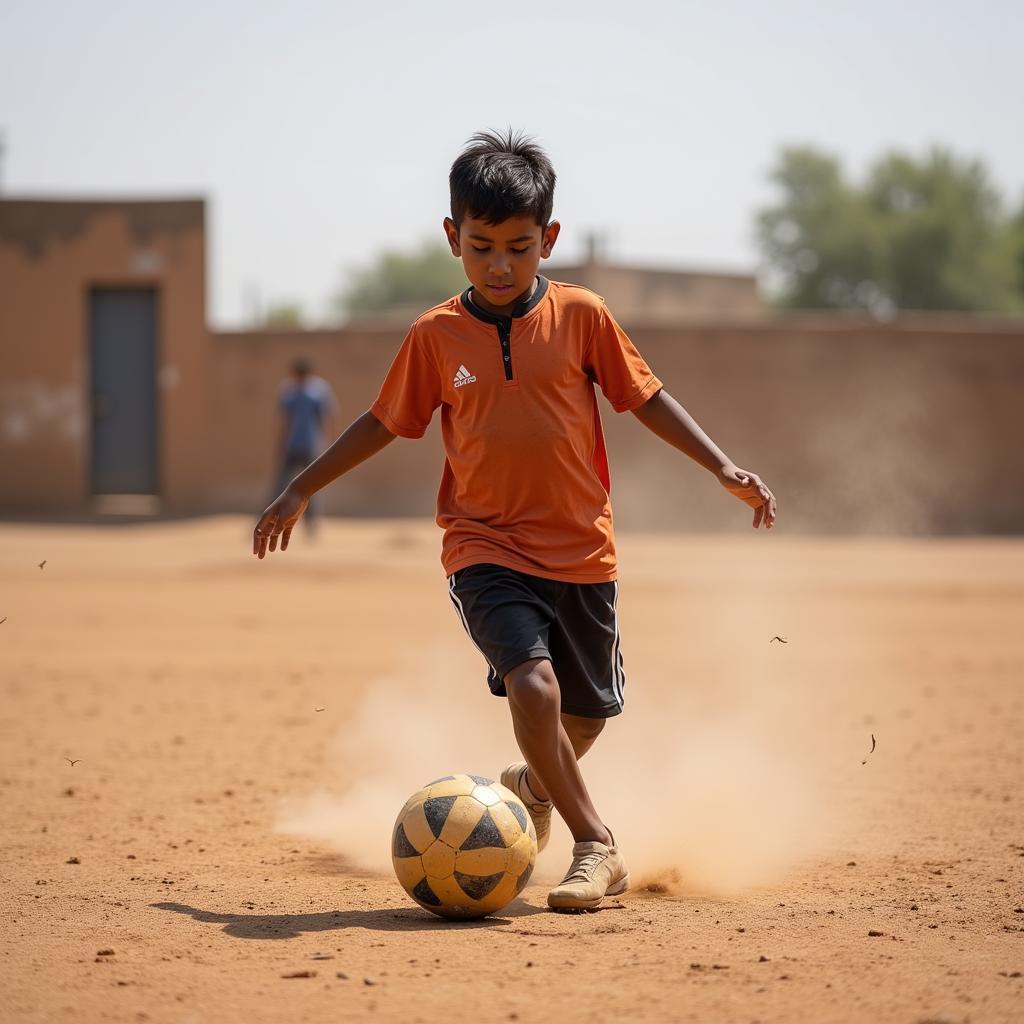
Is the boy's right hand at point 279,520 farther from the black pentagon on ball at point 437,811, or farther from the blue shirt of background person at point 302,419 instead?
the blue shirt of background person at point 302,419

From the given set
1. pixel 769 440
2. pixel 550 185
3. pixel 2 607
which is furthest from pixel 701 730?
pixel 769 440

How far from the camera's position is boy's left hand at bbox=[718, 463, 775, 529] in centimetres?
400

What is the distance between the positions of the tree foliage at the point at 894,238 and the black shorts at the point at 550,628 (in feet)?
172

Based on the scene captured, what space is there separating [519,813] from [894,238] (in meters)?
55.2

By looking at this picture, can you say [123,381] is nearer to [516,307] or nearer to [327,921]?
[516,307]

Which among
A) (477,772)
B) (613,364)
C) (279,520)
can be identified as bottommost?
(477,772)

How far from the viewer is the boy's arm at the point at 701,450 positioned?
4.02 m

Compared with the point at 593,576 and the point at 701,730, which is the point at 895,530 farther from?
the point at 593,576

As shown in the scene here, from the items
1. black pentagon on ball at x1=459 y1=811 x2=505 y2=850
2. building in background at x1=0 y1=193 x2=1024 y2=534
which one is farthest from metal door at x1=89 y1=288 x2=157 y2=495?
black pentagon on ball at x1=459 y1=811 x2=505 y2=850

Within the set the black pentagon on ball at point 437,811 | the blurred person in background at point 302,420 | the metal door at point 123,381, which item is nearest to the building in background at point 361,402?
the metal door at point 123,381

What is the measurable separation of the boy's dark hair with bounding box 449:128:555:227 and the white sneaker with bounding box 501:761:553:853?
159cm

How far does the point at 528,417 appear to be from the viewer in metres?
3.93

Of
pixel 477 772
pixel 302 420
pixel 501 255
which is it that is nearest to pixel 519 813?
pixel 501 255

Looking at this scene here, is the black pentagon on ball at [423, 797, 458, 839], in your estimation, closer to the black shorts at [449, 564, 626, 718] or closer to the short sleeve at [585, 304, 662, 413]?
the black shorts at [449, 564, 626, 718]
